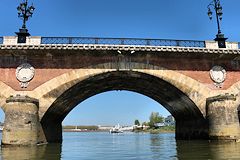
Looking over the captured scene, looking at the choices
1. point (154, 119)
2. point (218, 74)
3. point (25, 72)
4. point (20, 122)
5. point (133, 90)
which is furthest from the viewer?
point (154, 119)

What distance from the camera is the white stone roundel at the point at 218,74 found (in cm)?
2428

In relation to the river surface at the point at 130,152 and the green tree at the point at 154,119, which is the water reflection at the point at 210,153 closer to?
the river surface at the point at 130,152

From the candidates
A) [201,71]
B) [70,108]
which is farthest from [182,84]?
[70,108]

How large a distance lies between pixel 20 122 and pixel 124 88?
1329 cm

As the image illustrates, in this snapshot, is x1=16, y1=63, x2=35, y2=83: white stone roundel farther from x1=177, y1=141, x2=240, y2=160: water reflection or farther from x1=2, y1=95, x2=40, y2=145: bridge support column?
x1=177, y1=141, x2=240, y2=160: water reflection

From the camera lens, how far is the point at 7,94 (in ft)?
71.9

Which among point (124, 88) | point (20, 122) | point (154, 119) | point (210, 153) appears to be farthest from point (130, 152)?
point (154, 119)

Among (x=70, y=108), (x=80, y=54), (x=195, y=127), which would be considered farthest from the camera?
(x=70, y=108)

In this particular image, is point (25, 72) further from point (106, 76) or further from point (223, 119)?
point (223, 119)

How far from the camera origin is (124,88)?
101 ft

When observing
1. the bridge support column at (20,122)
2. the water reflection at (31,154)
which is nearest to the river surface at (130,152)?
the water reflection at (31,154)

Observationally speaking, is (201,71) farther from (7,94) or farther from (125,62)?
(7,94)

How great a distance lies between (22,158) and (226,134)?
49.2 ft

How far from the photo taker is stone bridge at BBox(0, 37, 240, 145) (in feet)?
70.7
